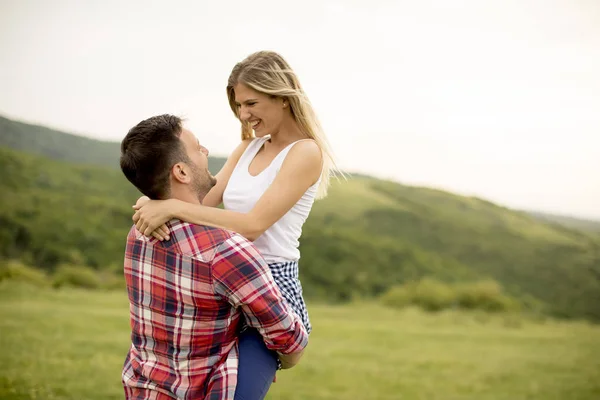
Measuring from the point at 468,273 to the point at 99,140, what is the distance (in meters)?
7.46

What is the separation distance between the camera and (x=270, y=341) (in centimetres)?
207

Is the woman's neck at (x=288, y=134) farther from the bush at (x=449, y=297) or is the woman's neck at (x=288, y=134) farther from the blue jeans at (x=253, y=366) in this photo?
the bush at (x=449, y=297)

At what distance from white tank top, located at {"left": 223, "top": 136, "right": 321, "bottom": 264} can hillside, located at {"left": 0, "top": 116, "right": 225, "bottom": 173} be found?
8.44 meters

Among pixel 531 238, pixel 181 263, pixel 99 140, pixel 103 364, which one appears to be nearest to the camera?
pixel 181 263

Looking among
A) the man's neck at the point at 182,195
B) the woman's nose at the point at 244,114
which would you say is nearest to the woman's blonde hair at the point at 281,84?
the woman's nose at the point at 244,114

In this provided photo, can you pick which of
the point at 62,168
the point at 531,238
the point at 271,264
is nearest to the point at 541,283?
the point at 531,238

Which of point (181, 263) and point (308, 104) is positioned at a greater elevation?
point (308, 104)

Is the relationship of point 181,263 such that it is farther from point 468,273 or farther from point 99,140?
point 468,273

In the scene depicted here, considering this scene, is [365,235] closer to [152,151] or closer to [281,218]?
[281,218]

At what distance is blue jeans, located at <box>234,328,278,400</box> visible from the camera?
210 centimetres

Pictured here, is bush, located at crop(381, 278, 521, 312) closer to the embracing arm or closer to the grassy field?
the grassy field

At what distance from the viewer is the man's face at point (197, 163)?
82.0 inches

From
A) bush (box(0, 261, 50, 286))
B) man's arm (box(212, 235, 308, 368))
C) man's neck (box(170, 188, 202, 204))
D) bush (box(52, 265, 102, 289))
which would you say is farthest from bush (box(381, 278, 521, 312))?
man's neck (box(170, 188, 202, 204))

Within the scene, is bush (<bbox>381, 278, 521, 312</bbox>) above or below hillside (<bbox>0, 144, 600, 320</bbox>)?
below
